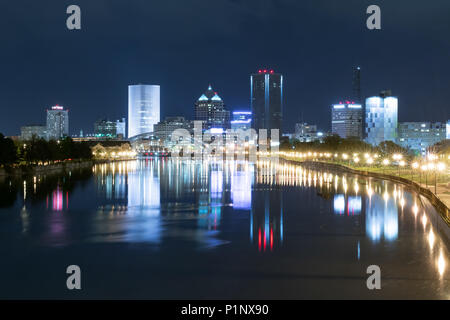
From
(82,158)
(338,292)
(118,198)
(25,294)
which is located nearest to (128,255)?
(25,294)

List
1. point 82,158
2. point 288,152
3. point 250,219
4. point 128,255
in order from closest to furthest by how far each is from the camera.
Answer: point 128,255 → point 250,219 → point 82,158 → point 288,152

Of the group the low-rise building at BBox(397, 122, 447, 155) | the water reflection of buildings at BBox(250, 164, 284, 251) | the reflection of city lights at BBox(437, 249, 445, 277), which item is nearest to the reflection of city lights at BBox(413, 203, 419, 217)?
the water reflection of buildings at BBox(250, 164, 284, 251)

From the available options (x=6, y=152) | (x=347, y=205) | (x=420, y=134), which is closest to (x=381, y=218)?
(x=347, y=205)

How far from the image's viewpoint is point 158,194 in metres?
28.9

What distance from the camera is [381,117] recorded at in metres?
175

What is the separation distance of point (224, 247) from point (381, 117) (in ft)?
560

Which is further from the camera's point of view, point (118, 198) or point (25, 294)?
point (118, 198)

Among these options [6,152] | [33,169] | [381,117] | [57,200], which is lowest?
[57,200]

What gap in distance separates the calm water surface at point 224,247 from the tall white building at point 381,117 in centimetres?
15482

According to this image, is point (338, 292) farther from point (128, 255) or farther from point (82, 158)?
point (82, 158)

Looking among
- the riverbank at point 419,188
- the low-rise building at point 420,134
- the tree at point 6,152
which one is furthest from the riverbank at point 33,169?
the low-rise building at point 420,134

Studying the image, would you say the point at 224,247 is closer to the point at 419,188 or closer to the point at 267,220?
the point at 267,220
